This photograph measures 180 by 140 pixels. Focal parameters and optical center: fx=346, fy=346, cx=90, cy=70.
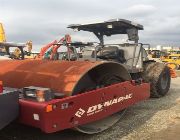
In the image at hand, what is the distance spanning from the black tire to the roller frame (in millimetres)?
2406

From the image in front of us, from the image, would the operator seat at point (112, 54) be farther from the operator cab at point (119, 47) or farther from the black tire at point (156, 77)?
the black tire at point (156, 77)

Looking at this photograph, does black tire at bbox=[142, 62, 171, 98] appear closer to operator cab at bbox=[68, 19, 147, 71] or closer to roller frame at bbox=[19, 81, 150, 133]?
operator cab at bbox=[68, 19, 147, 71]

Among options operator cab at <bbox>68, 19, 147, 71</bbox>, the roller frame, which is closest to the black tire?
operator cab at <bbox>68, 19, 147, 71</bbox>

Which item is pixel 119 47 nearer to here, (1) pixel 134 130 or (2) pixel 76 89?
(1) pixel 134 130

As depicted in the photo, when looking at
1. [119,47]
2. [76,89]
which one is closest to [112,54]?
[119,47]

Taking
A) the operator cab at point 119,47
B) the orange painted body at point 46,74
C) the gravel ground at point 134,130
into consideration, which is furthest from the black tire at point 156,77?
the orange painted body at point 46,74

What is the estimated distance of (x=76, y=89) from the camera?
4562mm

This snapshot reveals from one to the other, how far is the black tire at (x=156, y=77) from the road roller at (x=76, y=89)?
72 cm

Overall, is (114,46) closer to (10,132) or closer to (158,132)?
(158,132)

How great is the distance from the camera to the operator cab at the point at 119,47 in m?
6.78

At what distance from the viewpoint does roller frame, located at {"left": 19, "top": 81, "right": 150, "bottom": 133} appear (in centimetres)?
378

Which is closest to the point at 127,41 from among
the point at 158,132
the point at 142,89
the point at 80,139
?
the point at 142,89

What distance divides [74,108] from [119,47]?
332 centimetres

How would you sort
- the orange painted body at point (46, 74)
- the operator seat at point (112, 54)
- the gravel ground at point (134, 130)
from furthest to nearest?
the operator seat at point (112, 54) < the gravel ground at point (134, 130) < the orange painted body at point (46, 74)
